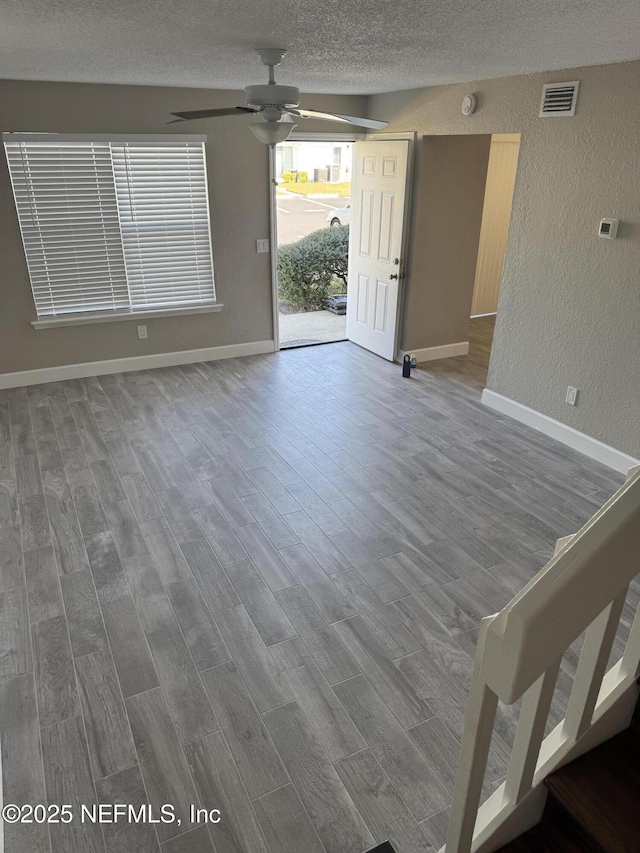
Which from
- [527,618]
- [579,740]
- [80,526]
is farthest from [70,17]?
[579,740]

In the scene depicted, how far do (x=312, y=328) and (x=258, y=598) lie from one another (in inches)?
203

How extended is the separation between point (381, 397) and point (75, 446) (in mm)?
2578

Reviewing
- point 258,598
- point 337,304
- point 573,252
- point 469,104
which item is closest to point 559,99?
point 469,104

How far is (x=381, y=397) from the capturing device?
17.0 feet

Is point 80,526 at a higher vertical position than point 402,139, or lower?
lower

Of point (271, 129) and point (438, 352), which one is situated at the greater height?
point (271, 129)

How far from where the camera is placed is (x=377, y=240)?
19.1ft

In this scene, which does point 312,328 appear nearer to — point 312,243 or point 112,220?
point 312,243

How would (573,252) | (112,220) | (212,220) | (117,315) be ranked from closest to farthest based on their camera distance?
(573,252) < (112,220) < (117,315) < (212,220)

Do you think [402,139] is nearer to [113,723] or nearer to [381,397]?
[381,397]

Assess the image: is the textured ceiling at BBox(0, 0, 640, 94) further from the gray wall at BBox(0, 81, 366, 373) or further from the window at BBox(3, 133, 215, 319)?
the window at BBox(3, 133, 215, 319)

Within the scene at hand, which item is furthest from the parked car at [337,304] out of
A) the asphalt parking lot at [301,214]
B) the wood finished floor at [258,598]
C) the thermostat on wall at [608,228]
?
the thermostat on wall at [608,228]

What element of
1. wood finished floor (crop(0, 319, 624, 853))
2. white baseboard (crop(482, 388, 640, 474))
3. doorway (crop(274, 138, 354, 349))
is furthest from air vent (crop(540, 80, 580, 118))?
doorway (crop(274, 138, 354, 349))

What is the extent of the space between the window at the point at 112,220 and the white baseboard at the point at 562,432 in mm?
3055
